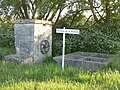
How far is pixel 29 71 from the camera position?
6.05 meters

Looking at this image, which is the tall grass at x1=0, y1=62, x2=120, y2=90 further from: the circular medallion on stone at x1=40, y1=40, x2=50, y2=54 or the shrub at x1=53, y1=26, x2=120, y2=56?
the shrub at x1=53, y1=26, x2=120, y2=56

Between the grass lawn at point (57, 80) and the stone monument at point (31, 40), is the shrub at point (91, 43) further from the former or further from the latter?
the grass lawn at point (57, 80)

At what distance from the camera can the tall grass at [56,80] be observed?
4.61 metres

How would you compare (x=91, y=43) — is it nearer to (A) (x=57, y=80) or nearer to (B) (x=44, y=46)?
(B) (x=44, y=46)

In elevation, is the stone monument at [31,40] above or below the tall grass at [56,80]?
above

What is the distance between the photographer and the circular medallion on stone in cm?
878

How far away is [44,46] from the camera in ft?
29.2

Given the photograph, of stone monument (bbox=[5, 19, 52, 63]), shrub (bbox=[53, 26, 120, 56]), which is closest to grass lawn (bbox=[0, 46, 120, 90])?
stone monument (bbox=[5, 19, 52, 63])

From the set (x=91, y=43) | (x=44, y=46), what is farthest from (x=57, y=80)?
(x=91, y=43)

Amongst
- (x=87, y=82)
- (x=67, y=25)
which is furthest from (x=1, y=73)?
(x=67, y=25)

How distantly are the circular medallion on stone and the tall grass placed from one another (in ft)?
8.16

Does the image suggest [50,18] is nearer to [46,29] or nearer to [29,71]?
[46,29]

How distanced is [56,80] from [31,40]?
3618 mm

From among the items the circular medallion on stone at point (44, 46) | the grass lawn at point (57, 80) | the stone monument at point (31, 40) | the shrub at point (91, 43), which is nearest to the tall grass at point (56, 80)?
the grass lawn at point (57, 80)
